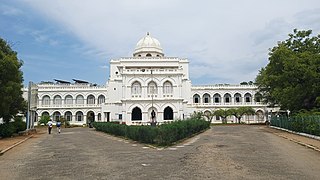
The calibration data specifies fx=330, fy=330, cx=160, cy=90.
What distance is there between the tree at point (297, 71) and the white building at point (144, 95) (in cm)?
1941

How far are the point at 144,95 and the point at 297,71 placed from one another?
88.6 ft

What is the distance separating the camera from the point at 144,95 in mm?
50938

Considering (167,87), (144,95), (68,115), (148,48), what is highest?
(148,48)

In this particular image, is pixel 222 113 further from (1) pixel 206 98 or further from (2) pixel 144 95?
(2) pixel 144 95

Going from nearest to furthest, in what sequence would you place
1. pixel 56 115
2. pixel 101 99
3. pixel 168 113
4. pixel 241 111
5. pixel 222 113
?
pixel 168 113
pixel 241 111
pixel 222 113
pixel 56 115
pixel 101 99

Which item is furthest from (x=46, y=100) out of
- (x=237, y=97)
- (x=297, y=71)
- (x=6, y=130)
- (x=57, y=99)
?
(x=297, y=71)

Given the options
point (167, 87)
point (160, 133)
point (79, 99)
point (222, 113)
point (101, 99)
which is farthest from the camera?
point (101, 99)

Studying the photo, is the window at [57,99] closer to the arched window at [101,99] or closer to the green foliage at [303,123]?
the arched window at [101,99]

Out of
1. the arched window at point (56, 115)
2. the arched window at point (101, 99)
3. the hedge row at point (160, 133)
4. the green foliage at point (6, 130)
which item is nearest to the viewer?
the hedge row at point (160, 133)

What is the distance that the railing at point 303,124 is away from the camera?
72.6ft

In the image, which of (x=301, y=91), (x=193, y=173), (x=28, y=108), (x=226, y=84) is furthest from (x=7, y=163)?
(x=226, y=84)

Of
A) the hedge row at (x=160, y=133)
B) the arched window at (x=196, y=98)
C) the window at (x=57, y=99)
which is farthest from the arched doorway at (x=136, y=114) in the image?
the hedge row at (x=160, y=133)

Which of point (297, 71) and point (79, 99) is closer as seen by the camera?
point (297, 71)

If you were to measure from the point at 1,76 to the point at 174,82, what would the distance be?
98.1 ft
